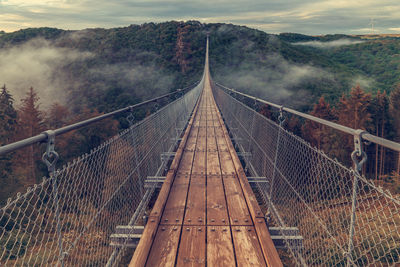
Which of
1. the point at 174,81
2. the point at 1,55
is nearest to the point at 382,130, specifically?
the point at 174,81

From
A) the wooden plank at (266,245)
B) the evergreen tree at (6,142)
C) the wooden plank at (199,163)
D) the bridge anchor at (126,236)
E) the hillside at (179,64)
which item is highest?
the hillside at (179,64)

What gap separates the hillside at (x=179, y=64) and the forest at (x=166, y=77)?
342 millimetres

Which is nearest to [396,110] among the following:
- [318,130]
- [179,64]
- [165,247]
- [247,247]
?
[318,130]

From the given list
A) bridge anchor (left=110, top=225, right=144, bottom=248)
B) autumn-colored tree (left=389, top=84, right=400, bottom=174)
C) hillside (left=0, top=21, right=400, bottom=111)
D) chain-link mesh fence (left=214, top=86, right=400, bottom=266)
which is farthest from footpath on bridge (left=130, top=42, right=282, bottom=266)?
hillside (left=0, top=21, right=400, bottom=111)

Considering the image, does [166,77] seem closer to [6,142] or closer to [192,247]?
[6,142]

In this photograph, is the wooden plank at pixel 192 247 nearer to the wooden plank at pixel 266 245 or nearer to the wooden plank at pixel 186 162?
the wooden plank at pixel 266 245

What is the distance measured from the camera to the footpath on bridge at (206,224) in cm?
242

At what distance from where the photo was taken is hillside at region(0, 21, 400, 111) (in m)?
76.9

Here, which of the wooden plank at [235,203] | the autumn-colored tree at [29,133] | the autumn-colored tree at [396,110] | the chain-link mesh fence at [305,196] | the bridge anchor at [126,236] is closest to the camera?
the chain-link mesh fence at [305,196]

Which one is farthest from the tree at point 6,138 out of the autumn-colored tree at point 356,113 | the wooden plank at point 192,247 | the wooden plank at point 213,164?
the autumn-colored tree at point 356,113

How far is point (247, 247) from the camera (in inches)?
101

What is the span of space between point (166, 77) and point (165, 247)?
84.6 m

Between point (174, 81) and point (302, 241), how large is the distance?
263 ft

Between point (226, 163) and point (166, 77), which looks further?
point (166, 77)
